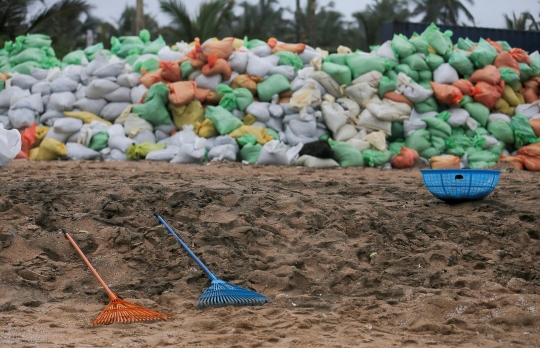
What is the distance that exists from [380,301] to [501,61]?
17.4 ft

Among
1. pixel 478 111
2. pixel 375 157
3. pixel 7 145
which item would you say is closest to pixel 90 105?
pixel 375 157

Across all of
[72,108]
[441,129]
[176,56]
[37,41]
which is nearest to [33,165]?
[72,108]

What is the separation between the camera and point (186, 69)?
299 inches

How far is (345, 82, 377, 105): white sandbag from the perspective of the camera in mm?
7422

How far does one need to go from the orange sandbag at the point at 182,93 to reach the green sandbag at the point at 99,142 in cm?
79

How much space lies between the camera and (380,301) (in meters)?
3.31

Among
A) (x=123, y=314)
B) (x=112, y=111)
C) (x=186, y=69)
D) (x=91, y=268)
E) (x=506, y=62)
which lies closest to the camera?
(x=123, y=314)

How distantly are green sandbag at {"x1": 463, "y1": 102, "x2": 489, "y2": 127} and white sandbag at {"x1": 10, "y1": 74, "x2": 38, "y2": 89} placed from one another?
16.3 feet

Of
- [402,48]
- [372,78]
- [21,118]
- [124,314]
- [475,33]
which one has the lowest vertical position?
[124,314]

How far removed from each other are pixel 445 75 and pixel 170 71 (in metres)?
2.99

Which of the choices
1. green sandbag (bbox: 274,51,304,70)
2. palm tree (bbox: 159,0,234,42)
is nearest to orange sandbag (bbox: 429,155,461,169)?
green sandbag (bbox: 274,51,304,70)

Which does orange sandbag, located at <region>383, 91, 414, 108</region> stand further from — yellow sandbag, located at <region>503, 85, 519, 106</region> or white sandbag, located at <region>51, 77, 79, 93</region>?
white sandbag, located at <region>51, 77, 79, 93</region>

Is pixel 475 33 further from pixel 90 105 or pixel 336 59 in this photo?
pixel 90 105

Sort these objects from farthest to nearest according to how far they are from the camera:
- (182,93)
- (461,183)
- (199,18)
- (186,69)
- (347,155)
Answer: (199,18) → (186,69) → (182,93) → (347,155) → (461,183)
